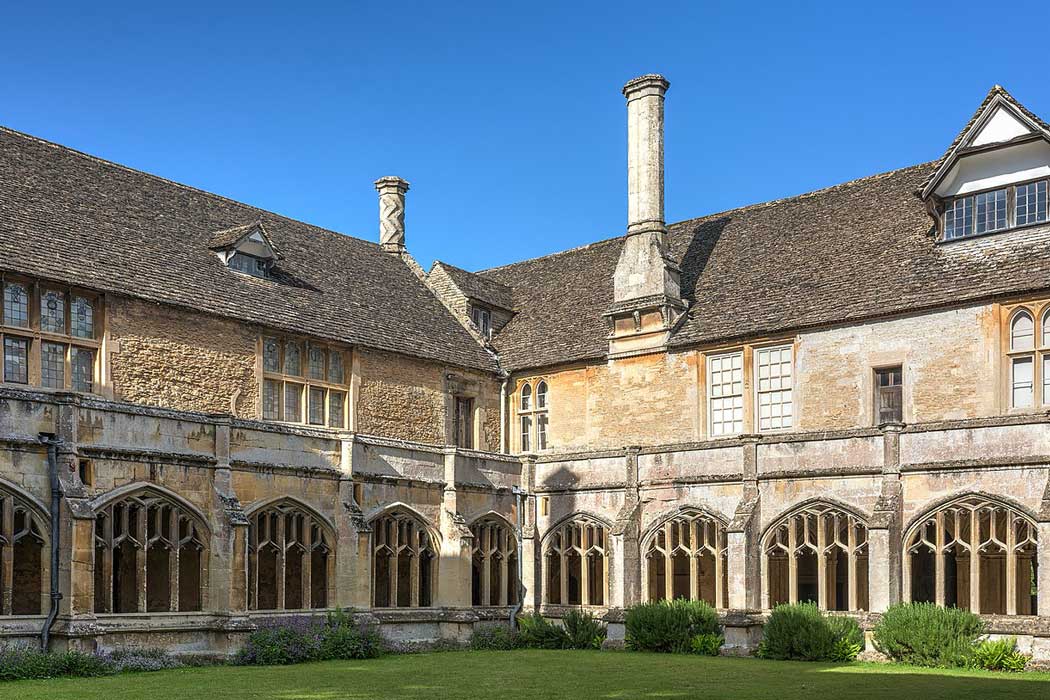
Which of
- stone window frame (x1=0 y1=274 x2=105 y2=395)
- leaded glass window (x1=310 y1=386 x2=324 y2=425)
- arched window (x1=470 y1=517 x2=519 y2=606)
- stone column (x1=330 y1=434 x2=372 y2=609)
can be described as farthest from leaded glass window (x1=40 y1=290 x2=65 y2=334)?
arched window (x1=470 y1=517 x2=519 y2=606)

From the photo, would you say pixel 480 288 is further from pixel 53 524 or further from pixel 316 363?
pixel 53 524

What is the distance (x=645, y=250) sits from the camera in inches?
1121

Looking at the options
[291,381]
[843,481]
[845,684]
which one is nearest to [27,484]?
[291,381]

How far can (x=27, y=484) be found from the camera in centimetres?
1792

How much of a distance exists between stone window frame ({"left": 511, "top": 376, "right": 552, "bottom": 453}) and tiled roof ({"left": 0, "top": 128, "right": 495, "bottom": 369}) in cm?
140

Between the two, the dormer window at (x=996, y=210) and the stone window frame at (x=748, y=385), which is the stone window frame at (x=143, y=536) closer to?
the stone window frame at (x=748, y=385)

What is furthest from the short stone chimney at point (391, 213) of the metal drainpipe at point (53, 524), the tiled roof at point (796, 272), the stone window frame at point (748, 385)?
the metal drainpipe at point (53, 524)

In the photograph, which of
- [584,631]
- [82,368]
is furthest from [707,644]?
[82,368]

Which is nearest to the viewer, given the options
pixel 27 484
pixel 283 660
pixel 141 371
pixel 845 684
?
pixel 845 684

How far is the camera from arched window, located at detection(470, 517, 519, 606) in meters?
26.5

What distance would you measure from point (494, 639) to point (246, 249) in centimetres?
1003

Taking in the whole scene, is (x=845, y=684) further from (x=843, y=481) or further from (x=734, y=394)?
(x=734, y=394)

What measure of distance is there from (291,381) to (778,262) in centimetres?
1139

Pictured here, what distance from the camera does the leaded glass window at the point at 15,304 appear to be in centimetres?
2081
